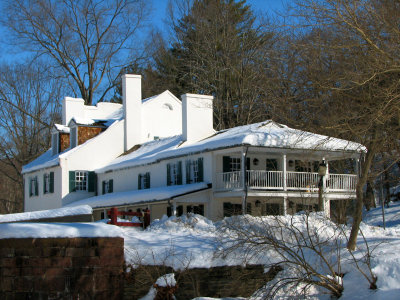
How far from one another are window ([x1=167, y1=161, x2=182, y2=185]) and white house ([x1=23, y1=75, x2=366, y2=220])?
0.05 m

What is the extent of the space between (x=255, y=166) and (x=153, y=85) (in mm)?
19531

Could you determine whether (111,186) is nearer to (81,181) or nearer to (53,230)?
(81,181)

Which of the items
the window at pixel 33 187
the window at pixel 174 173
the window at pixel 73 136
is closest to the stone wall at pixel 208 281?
the window at pixel 174 173

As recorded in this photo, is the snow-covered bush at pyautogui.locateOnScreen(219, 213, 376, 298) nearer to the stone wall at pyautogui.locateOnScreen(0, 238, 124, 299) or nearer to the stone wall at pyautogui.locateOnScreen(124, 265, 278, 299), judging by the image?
the stone wall at pyautogui.locateOnScreen(124, 265, 278, 299)

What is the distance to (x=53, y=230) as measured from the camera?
13.1m

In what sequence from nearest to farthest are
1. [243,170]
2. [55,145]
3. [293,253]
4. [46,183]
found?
[293,253] < [243,170] < [46,183] < [55,145]

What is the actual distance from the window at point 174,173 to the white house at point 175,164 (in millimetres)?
47

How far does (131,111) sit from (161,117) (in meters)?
2.05

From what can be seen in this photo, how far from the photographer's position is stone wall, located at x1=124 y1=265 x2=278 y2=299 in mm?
13891

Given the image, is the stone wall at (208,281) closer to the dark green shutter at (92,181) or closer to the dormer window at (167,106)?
the dark green shutter at (92,181)

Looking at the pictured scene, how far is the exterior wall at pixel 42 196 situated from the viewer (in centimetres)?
3450

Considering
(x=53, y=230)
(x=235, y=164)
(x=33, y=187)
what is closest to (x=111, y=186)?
(x=33, y=187)

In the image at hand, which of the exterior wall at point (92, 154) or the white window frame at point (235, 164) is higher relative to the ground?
the exterior wall at point (92, 154)

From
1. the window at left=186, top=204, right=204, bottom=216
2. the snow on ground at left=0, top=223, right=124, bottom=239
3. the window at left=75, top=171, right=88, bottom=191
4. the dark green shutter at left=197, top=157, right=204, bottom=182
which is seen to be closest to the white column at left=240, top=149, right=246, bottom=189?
the dark green shutter at left=197, top=157, right=204, bottom=182
